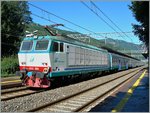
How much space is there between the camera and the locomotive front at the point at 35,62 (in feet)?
56.6

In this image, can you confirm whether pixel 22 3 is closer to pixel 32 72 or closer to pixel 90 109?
pixel 32 72

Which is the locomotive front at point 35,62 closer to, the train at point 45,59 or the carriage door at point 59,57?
the train at point 45,59

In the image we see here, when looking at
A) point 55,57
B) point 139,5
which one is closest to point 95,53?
point 55,57

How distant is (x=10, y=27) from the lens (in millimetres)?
56531

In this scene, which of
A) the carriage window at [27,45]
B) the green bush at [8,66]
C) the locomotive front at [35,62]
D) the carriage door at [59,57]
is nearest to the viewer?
the locomotive front at [35,62]

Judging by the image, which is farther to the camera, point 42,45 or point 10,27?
point 10,27

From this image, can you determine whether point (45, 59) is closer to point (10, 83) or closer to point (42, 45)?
point (42, 45)

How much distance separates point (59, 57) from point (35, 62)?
1.41 metres

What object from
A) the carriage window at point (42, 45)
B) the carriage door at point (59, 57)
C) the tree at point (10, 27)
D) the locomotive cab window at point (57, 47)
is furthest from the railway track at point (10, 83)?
the tree at point (10, 27)

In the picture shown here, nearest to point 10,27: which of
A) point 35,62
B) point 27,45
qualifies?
point 27,45

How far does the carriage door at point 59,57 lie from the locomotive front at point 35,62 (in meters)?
0.50

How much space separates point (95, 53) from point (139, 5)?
48.0ft

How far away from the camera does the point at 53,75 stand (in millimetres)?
17469

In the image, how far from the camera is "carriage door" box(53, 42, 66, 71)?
17.8 m
